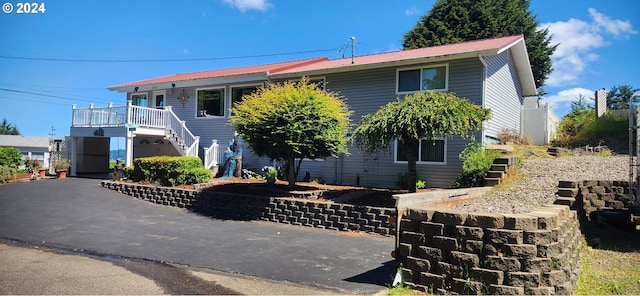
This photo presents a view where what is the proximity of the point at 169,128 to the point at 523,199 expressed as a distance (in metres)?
14.8

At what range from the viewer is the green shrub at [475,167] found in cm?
1162

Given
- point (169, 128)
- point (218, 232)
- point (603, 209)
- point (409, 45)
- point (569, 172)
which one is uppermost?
point (409, 45)

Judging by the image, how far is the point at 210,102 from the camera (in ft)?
64.2

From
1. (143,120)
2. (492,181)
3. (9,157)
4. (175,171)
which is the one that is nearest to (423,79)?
(492,181)

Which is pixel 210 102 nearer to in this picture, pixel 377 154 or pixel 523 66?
pixel 377 154

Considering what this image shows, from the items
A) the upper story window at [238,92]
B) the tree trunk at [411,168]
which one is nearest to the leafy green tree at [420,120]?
the tree trunk at [411,168]

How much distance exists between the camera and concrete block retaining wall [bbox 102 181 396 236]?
9.58m

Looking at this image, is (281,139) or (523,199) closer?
(523,199)

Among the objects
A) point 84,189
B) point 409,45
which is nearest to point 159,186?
point 84,189

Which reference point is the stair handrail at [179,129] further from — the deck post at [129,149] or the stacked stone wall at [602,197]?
the stacked stone wall at [602,197]

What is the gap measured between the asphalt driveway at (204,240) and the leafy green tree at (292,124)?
2190 millimetres

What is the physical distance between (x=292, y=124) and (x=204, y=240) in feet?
13.5

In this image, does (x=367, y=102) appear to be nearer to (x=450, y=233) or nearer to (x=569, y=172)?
(x=569, y=172)

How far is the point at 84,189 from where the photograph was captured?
15.1 meters
